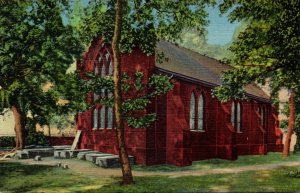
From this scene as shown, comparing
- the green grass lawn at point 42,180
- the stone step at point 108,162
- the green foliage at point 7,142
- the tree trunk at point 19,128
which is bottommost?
the green grass lawn at point 42,180

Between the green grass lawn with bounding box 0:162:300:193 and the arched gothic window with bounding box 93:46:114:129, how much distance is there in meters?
7.74

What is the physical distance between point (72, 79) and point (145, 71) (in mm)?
6610

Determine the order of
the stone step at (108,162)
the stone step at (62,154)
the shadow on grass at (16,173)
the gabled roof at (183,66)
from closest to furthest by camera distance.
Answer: the shadow on grass at (16,173), the stone step at (108,162), the gabled roof at (183,66), the stone step at (62,154)

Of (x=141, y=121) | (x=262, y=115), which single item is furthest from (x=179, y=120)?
(x=262, y=115)

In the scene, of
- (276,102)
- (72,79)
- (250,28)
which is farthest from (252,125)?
(72,79)

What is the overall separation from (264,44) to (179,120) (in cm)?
817

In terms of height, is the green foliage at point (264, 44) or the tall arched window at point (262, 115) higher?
the green foliage at point (264, 44)

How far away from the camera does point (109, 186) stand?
1755 centimetres

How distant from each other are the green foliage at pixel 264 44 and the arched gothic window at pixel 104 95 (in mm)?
9823

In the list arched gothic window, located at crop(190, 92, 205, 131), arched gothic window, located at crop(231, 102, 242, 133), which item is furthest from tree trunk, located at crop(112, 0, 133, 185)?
arched gothic window, located at crop(231, 102, 242, 133)

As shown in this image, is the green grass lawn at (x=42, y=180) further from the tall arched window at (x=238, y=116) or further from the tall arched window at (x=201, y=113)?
the tall arched window at (x=238, y=116)

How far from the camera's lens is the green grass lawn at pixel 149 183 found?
16.9m

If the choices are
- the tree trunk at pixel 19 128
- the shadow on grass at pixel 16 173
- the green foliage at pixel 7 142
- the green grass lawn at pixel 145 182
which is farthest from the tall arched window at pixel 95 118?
the green foliage at pixel 7 142

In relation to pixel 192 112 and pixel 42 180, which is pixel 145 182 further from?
pixel 192 112
